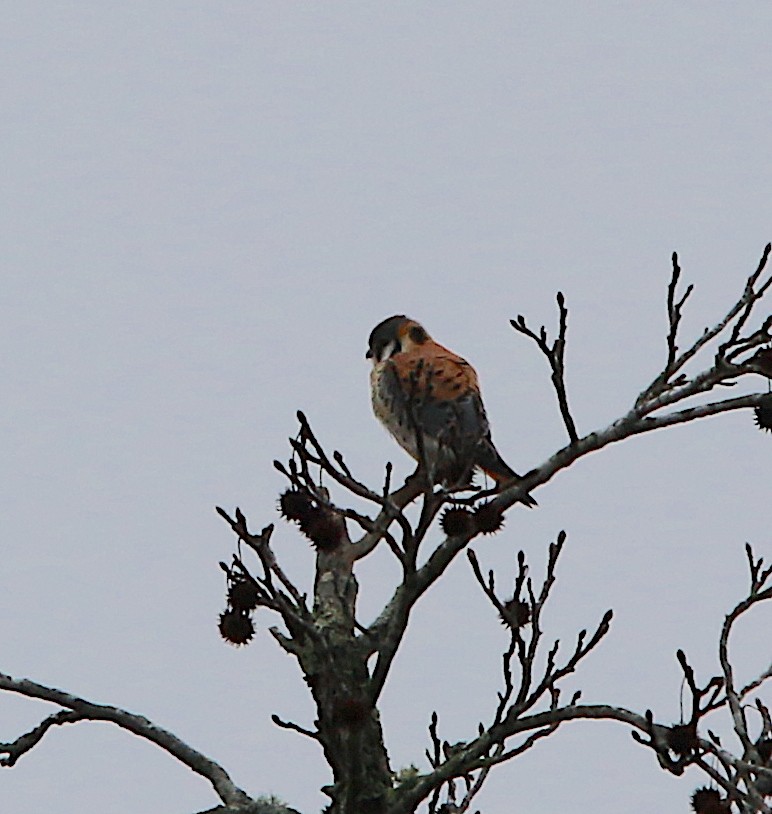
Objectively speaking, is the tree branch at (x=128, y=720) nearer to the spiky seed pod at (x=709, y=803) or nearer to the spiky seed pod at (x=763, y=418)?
the spiky seed pod at (x=709, y=803)

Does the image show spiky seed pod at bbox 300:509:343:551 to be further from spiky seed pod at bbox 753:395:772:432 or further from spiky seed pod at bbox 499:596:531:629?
spiky seed pod at bbox 753:395:772:432

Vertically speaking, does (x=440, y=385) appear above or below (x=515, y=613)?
above

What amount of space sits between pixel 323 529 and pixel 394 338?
3.00m

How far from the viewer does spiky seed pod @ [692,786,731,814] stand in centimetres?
489

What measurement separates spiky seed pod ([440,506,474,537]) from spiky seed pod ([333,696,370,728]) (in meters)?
0.64

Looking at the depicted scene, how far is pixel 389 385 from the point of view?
7.79m

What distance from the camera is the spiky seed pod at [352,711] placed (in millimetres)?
5172

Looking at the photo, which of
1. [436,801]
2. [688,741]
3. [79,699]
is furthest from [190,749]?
[688,741]

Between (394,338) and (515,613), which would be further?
(394,338)

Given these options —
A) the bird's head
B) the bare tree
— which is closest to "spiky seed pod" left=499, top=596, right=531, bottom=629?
the bare tree

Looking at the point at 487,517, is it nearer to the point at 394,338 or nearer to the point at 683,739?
the point at 683,739

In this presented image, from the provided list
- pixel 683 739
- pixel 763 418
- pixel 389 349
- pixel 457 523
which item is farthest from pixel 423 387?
pixel 683 739

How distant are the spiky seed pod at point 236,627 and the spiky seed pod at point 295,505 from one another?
37 cm

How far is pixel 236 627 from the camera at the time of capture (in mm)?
5320
